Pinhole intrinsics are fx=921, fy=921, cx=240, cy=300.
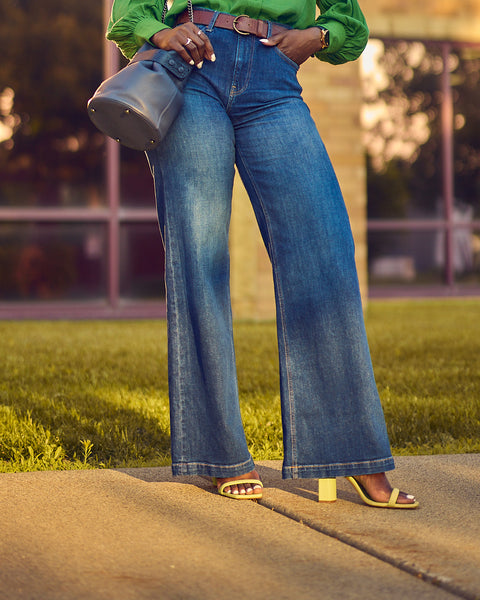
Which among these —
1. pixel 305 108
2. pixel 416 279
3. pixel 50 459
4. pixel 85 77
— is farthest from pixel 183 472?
pixel 416 279

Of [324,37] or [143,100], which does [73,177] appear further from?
[143,100]

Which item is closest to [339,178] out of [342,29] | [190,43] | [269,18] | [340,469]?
[342,29]

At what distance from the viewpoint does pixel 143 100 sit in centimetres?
241

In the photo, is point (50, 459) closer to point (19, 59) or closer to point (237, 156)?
point (237, 156)

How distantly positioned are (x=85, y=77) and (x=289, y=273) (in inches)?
317

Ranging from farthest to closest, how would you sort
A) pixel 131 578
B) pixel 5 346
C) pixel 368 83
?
pixel 368 83
pixel 5 346
pixel 131 578

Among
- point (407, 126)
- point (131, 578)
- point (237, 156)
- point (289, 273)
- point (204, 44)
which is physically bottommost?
point (131, 578)

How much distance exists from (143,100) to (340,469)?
1.12 meters

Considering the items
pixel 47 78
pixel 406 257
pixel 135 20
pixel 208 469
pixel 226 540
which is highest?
pixel 47 78

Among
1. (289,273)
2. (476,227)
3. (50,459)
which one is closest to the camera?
(289,273)

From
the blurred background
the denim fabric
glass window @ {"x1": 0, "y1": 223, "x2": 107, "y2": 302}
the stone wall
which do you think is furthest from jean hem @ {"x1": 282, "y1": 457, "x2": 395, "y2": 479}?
glass window @ {"x1": 0, "y1": 223, "x2": 107, "y2": 302}

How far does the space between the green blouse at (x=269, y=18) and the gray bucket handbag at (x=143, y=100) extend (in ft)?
0.45

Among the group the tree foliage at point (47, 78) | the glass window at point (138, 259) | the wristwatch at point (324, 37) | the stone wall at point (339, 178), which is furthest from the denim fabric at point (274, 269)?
the tree foliage at point (47, 78)

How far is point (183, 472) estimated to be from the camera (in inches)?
103
